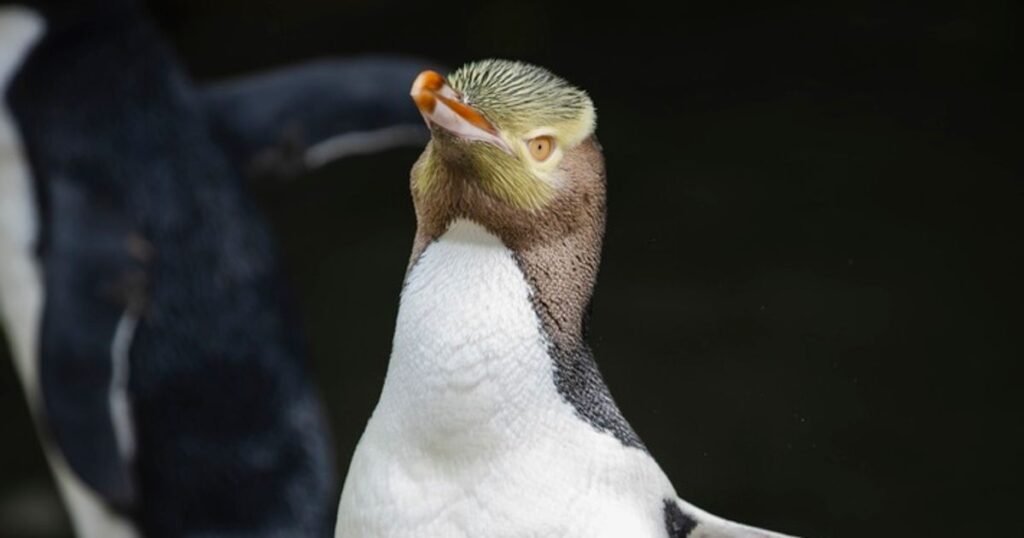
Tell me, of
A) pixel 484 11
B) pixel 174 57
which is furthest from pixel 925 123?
pixel 174 57

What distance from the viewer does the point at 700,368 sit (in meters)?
2.18

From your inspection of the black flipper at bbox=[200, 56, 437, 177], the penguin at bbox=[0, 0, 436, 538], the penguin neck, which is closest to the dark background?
the black flipper at bbox=[200, 56, 437, 177]

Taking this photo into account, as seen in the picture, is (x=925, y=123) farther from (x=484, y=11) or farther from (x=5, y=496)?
(x=5, y=496)

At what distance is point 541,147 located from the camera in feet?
3.12

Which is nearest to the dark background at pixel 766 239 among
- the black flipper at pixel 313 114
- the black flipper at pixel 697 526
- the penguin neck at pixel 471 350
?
the black flipper at pixel 313 114

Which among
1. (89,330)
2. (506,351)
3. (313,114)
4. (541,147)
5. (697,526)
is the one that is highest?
(541,147)

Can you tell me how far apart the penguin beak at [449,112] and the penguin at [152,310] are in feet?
4.45

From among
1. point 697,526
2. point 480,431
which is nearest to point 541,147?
point 480,431

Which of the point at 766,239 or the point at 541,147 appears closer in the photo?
the point at 541,147

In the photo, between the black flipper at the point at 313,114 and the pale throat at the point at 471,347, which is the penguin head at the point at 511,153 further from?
the black flipper at the point at 313,114

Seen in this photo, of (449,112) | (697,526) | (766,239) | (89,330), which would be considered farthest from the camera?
(766,239)

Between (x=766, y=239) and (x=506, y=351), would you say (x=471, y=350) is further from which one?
(x=766, y=239)

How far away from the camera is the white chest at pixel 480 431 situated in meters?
0.97

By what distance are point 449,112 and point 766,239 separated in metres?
1.67
